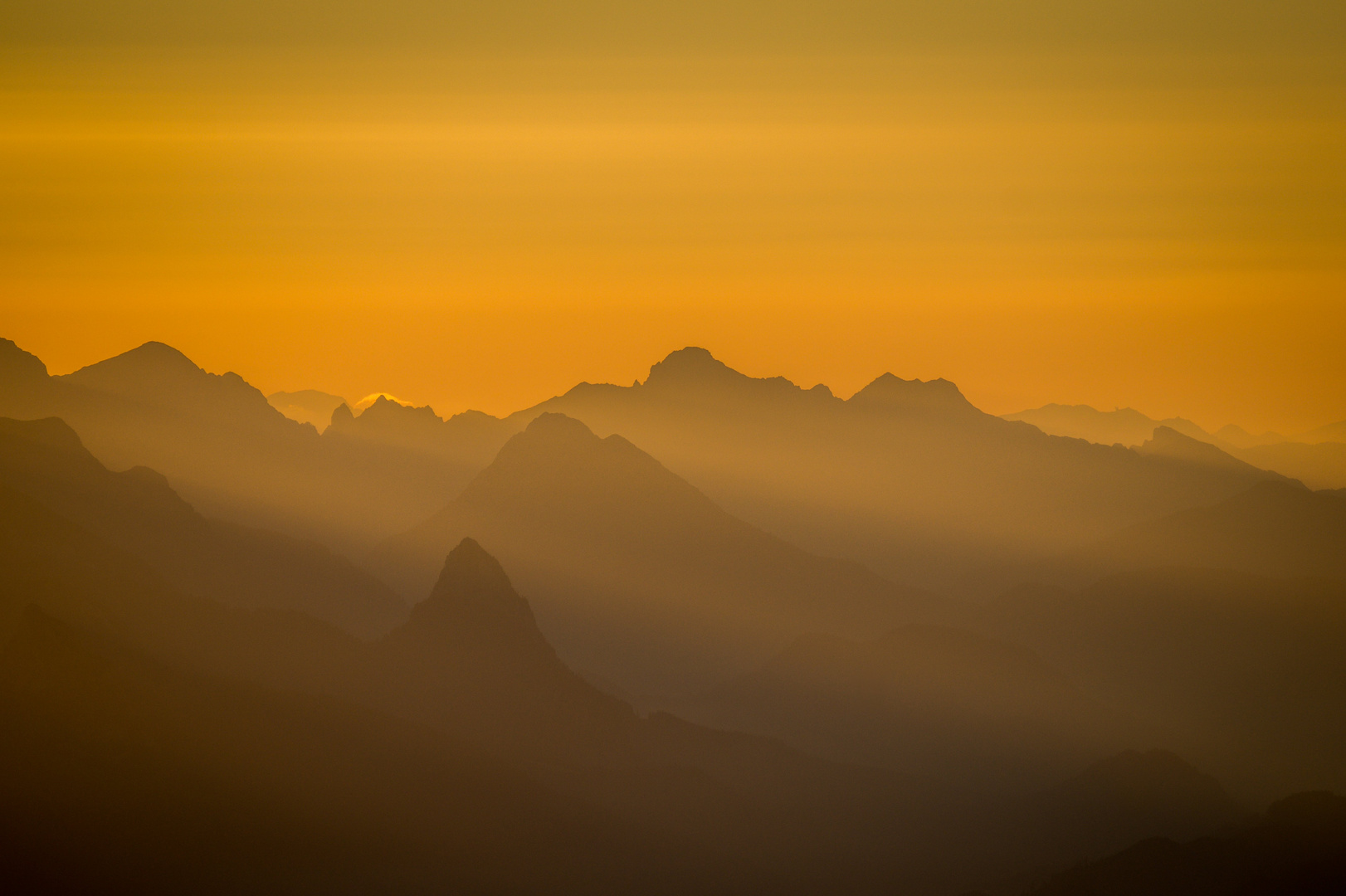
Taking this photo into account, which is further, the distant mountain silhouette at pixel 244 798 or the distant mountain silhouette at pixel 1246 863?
the distant mountain silhouette at pixel 1246 863

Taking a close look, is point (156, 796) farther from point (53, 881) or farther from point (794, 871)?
point (794, 871)

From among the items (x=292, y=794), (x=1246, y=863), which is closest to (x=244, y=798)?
(x=292, y=794)

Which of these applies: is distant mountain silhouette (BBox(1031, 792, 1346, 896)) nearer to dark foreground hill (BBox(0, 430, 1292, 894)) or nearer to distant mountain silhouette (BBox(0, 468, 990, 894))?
distant mountain silhouette (BBox(0, 468, 990, 894))

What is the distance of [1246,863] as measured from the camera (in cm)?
17588

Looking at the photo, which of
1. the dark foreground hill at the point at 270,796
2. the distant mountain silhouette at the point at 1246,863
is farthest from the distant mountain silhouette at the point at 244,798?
the distant mountain silhouette at the point at 1246,863

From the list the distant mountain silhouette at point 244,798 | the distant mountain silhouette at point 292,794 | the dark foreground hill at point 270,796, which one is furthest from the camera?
the distant mountain silhouette at point 292,794

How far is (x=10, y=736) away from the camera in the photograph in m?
150

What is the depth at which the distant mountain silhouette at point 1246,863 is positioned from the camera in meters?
170

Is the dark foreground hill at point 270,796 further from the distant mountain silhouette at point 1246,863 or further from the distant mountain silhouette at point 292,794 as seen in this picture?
the distant mountain silhouette at point 1246,863

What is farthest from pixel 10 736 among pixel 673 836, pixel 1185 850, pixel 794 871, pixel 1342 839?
pixel 1342 839

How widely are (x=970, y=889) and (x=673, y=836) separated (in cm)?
4570

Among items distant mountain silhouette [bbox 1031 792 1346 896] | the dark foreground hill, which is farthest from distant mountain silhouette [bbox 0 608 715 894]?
distant mountain silhouette [bbox 1031 792 1346 896]

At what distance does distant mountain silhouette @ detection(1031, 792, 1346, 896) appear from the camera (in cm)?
16975

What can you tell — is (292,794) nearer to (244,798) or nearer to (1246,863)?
(244,798)
